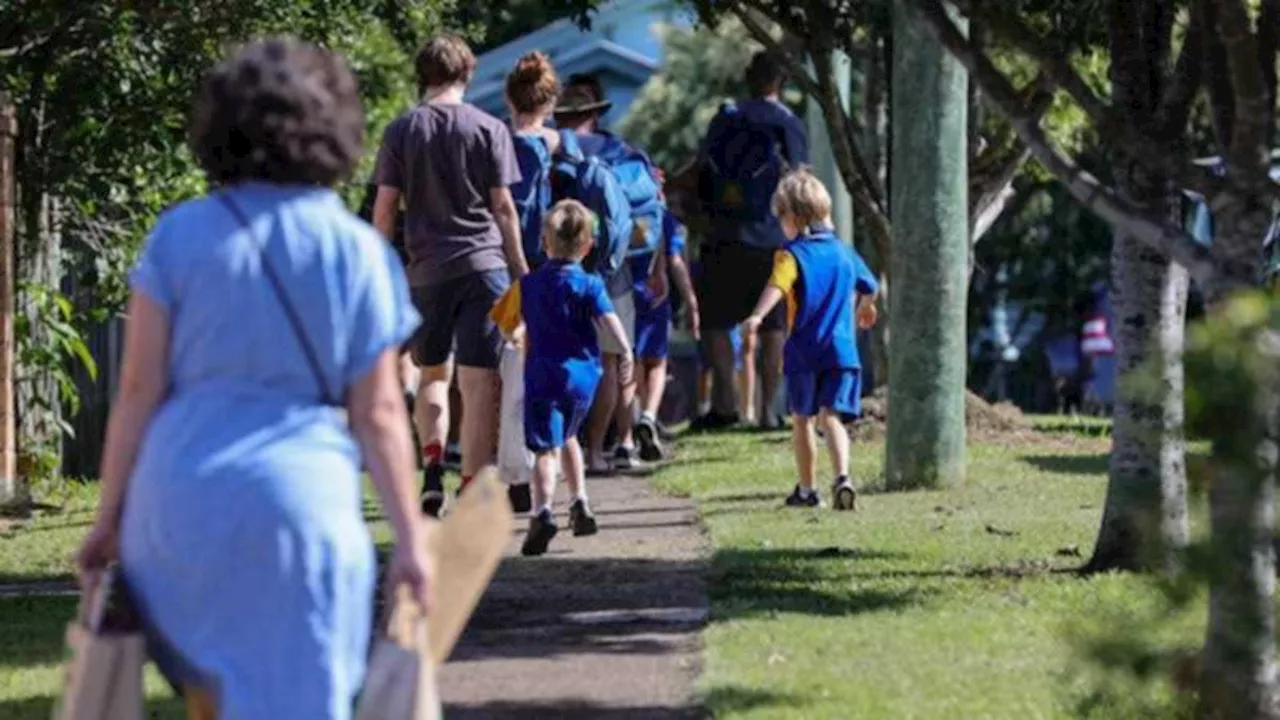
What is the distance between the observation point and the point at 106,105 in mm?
15500

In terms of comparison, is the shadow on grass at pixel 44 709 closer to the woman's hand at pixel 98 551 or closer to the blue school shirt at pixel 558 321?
the woman's hand at pixel 98 551

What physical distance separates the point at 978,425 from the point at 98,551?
12528 mm

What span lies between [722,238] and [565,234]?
631 centimetres

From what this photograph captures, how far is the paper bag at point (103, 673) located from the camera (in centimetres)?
563

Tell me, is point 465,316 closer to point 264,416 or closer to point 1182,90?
point 1182,90

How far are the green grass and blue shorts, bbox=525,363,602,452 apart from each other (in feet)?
2.34

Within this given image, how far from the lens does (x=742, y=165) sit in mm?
17984

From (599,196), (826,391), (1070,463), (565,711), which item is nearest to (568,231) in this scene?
(826,391)

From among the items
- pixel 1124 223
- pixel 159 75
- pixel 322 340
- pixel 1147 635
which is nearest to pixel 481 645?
pixel 1124 223

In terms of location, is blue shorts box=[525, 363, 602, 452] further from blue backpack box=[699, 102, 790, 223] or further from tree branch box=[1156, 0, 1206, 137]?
blue backpack box=[699, 102, 790, 223]

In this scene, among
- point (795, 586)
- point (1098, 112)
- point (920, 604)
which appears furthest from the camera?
point (795, 586)

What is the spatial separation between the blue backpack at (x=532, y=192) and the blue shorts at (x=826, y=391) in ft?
4.47

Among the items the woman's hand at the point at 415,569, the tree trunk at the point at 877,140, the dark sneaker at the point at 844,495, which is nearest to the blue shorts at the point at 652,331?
the tree trunk at the point at 877,140

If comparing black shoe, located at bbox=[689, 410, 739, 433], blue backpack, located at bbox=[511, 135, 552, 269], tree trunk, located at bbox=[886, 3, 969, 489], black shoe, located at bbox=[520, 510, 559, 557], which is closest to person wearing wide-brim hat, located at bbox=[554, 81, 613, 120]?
blue backpack, located at bbox=[511, 135, 552, 269]
